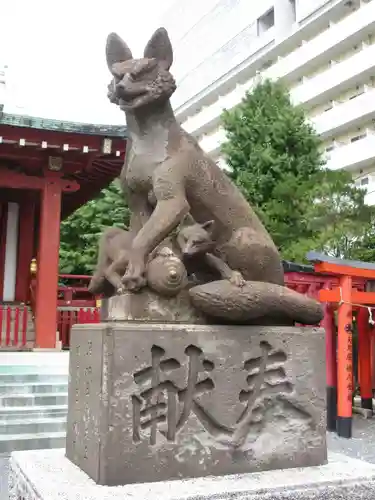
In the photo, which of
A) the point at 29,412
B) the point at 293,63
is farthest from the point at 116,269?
the point at 293,63

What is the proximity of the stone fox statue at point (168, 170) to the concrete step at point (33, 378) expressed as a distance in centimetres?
445

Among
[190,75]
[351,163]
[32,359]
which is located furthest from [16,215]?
[190,75]

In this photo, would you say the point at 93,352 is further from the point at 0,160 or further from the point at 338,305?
the point at 0,160

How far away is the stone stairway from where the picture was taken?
557 cm

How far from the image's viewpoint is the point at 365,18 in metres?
23.9

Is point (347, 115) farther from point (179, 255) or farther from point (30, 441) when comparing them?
point (179, 255)

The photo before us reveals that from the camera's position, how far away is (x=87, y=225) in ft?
60.5

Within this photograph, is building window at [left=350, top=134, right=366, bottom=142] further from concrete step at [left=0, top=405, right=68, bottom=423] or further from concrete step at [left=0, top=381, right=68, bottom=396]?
concrete step at [left=0, top=405, right=68, bottom=423]

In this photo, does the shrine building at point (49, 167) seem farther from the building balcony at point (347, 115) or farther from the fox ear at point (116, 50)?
the building balcony at point (347, 115)

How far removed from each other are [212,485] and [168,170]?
1.60 metres

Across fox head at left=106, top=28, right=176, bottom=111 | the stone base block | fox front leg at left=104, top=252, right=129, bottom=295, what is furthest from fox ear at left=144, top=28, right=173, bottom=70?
the stone base block

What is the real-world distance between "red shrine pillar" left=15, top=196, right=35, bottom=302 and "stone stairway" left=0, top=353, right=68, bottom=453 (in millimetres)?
4541

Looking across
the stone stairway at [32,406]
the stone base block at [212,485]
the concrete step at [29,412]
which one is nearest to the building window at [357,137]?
the stone stairway at [32,406]

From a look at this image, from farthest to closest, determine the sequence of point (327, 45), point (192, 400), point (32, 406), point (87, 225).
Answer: point (327, 45), point (87, 225), point (32, 406), point (192, 400)
